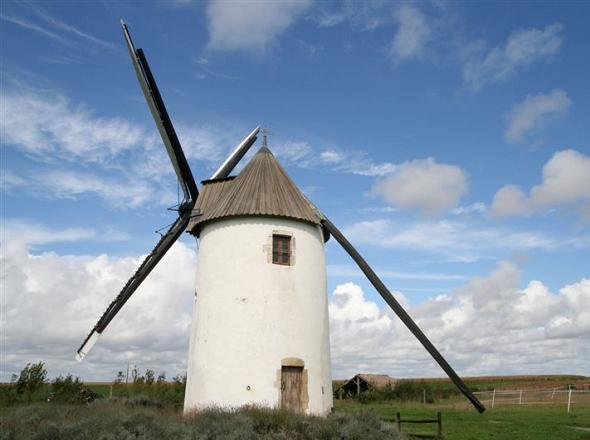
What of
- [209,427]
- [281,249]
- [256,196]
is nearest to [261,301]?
[281,249]

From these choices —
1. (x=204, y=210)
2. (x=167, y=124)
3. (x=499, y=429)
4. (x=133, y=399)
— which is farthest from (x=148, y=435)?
(x=499, y=429)

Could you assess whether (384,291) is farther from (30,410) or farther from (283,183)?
(30,410)

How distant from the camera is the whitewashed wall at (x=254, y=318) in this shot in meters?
13.1

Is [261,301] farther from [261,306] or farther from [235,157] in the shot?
[235,157]

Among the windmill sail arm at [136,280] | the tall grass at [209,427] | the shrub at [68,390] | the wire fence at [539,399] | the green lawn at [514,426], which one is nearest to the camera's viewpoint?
the tall grass at [209,427]

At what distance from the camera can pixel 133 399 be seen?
18625 millimetres

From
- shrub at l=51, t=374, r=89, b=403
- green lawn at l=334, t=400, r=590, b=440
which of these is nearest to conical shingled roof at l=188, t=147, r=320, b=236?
green lawn at l=334, t=400, r=590, b=440

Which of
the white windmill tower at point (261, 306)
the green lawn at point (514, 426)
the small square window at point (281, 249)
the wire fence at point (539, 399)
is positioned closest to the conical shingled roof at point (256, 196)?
the white windmill tower at point (261, 306)

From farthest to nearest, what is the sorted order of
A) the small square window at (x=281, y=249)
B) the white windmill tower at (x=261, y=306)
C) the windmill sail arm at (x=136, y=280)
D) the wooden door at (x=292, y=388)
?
the windmill sail arm at (x=136, y=280), the small square window at (x=281, y=249), the white windmill tower at (x=261, y=306), the wooden door at (x=292, y=388)

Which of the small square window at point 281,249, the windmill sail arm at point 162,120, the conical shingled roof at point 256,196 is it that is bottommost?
the small square window at point 281,249

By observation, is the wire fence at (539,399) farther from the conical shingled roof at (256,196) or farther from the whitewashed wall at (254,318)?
the conical shingled roof at (256,196)

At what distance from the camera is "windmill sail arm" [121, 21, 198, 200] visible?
632 inches

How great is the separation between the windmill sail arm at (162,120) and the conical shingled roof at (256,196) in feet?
2.67

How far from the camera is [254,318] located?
13.4m
